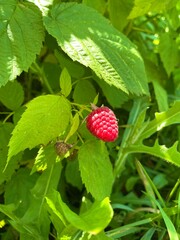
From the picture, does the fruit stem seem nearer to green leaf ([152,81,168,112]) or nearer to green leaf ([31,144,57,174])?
green leaf ([152,81,168,112])

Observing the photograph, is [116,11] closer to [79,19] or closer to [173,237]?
[79,19]

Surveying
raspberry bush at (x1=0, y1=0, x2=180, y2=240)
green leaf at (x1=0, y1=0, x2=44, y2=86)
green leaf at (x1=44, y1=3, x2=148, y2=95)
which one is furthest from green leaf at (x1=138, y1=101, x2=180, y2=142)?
green leaf at (x1=0, y1=0, x2=44, y2=86)

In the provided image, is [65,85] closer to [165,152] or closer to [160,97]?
[165,152]

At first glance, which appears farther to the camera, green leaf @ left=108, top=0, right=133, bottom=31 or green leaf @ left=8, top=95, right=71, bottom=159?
green leaf @ left=108, top=0, right=133, bottom=31

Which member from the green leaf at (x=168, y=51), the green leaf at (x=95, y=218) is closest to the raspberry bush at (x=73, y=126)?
the green leaf at (x=95, y=218)

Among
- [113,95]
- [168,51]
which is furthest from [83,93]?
[168,51]

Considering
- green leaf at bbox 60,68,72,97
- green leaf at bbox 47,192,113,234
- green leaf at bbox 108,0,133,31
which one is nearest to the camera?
green leaf at bbox 47,192,113,234

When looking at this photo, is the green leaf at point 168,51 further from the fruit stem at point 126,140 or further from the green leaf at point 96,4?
the green leaf at point 96,4
